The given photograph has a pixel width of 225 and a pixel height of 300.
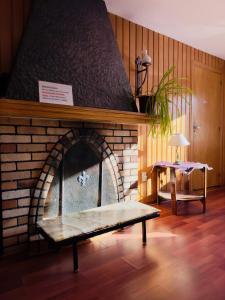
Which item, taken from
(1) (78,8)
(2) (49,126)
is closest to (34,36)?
(1) (78,8)

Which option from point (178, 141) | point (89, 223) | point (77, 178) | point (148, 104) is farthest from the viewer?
point (178, 141)

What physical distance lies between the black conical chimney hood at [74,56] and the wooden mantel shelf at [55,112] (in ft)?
0.61

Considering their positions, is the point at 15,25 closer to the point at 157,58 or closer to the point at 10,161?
the point at 10,161

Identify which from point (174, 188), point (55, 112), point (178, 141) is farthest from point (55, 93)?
point (174, 188)

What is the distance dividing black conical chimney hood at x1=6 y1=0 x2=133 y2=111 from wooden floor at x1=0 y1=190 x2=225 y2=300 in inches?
52.5

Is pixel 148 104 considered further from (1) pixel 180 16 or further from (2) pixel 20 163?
(2) pixel 20 163

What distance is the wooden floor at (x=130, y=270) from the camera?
4.64 feet

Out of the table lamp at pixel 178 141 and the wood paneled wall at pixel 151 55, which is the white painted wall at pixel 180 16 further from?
the table lamp at pixel 178 141

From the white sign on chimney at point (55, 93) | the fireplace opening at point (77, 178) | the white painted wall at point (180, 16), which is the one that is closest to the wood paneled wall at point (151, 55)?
the white painted wall at point (180, 16)

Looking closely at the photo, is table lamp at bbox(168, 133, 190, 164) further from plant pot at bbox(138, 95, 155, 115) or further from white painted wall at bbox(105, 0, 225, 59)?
white painted wall at bbox(105, 0, 225, 59)

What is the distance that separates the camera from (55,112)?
1.75m

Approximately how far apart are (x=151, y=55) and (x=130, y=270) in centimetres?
270

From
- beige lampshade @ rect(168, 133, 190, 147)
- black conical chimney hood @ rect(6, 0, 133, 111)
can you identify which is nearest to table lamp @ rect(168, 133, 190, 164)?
beige lampshade @ rect(168, 133, 190, 147)

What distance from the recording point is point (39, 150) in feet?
6.47
